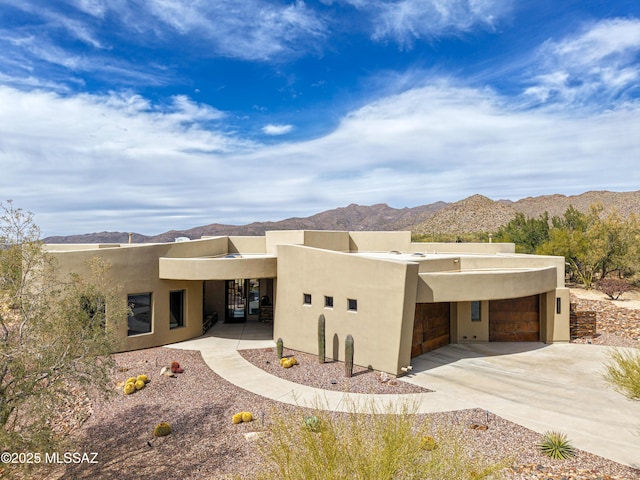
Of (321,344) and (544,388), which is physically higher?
(321,344)

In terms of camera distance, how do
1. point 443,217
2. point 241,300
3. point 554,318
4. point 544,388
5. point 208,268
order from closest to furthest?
point 544,388
point 208,268
point 554,318
point 241,300
point 443,217

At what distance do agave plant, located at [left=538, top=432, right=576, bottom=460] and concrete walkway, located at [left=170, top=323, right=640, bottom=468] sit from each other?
533 millimetres

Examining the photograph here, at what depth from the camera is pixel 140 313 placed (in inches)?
685

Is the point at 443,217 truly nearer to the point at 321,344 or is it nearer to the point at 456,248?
the point at 456,248

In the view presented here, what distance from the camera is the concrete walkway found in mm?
10227

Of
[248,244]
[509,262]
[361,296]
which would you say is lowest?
[361,296]

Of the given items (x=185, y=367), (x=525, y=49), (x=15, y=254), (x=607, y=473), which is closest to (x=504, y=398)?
(x=607, y=473)

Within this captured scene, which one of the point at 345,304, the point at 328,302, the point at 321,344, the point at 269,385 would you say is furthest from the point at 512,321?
the point at 269,385

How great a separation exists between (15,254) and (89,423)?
5.99 m

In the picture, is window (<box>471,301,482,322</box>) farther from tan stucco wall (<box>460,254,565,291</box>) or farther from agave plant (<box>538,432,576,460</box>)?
agave plant (<box>538,432,576,460</box>)

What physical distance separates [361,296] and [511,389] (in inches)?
247

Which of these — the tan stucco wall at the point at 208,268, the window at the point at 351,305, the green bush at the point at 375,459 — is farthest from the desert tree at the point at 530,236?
the green bush at the point at 375,459

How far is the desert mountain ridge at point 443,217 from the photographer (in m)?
85.9

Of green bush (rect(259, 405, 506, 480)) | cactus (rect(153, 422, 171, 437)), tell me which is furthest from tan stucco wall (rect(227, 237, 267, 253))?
green bush (rect(259, 405, 506, 480))
